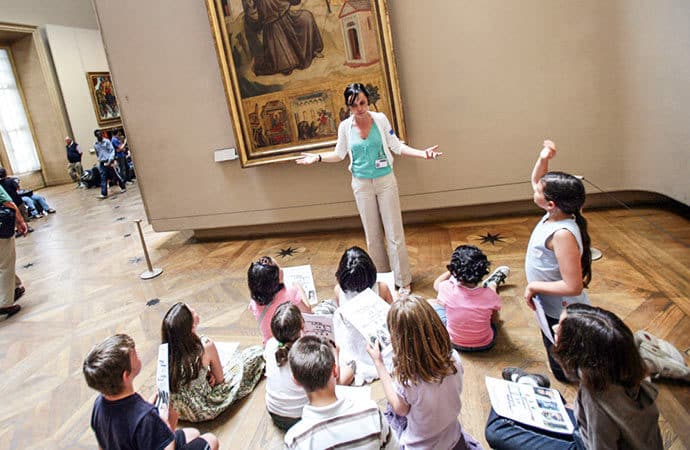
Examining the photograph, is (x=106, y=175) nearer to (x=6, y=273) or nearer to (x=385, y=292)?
(x=6, y=273)

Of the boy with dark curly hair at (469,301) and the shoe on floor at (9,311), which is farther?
the shoe on floor at (9,311)

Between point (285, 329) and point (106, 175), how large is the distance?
13119 millimetres

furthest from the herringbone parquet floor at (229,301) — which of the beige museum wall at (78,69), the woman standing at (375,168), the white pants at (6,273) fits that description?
the beige museum wall at (78,69)

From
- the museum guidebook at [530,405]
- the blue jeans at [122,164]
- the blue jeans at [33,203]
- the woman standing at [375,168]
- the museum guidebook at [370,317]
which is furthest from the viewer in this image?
the blue jeans at [122,164]

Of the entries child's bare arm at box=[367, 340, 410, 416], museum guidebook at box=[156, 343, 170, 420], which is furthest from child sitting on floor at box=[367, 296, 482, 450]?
museum guidebook at box=[156, 343, 170, 420]

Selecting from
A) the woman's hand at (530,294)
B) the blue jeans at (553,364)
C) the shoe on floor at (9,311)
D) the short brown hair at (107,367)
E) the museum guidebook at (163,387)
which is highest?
the short brown hair at (107,367)

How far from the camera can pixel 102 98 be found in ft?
58.6

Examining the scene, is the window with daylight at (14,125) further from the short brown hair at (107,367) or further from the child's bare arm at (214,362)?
the short brown hair at (107,367)

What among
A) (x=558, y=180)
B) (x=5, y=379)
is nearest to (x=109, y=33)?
(x=5, y=379)

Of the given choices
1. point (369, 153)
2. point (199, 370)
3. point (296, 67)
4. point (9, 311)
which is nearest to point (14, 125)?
point (9, 311)

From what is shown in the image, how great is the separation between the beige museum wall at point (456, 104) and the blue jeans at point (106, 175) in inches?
281

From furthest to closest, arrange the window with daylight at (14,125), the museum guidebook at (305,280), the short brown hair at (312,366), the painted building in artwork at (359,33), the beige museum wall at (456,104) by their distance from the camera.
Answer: the window with daylight at (14,125), the painted building in artwork at (359,33), the beige museum wall at (456,104), the museum guidebook at (305,280), the short brown hair at (312,366)

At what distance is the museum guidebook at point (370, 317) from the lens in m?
2.79

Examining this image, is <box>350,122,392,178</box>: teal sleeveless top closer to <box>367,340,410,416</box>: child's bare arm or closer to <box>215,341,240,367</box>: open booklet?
<box>215,341,240,367</box>: open booklet
